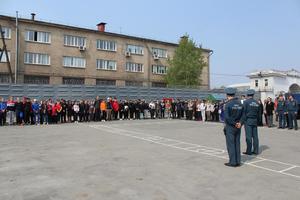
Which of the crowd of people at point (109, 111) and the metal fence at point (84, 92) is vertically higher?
the metal fence at point (84, 92)

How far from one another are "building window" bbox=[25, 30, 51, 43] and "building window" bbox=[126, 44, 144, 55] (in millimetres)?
12499

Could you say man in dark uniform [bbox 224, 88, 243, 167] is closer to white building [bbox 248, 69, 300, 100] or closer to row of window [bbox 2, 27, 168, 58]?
row of window [bbox 2, 27, 168, 58]

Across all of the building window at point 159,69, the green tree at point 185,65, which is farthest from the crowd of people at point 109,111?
the building window at point 159,69

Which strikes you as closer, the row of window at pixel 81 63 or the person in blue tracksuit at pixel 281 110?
the person in blue tracksuit at pixel 281 110

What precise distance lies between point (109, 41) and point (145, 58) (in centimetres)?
700

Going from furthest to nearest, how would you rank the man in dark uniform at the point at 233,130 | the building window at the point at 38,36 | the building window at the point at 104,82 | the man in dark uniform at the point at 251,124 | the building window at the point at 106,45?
the building window at the point at 106,45, the building window at the point at 104,82, the building window at the point at 38,36, the man in dark uniform at the point at 251,124, the man in dark uniform at the point at 233,130

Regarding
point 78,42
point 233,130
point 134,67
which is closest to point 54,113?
point 233,130

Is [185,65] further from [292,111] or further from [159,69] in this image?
[292,111]

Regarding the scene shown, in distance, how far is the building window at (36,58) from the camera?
129ft

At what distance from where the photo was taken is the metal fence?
1081 inches

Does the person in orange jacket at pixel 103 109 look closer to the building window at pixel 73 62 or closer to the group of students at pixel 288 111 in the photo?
the group of students at pixel 288 111

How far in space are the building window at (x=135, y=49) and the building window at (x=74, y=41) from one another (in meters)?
7.50

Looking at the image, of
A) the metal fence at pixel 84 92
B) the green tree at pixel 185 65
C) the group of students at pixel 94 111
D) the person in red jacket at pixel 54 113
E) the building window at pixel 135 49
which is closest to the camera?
the group of students at pixel 94 111

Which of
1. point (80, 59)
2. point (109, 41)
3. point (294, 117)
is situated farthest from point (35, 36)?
point (294, 117)
